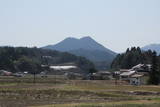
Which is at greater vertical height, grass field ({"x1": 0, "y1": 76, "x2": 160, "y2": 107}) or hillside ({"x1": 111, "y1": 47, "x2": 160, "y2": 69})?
hillside ({"x1": 111, "y1": 47, "x2": 160, "y2": 69})

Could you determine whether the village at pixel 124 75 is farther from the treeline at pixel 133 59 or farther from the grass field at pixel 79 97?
the grass field at pixel 79 97

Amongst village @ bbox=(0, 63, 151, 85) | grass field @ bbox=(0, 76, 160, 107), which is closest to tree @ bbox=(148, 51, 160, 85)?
village @ bbox=(0, 63, 151, 85)

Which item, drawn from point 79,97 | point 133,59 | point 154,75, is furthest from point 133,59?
point 79,97

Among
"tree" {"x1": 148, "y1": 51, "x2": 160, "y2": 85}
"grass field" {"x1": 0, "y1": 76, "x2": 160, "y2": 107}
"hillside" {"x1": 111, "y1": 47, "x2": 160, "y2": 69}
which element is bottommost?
"grass field" {"x1": 0, "y1": 76, "x2": 160, "y2": 107}

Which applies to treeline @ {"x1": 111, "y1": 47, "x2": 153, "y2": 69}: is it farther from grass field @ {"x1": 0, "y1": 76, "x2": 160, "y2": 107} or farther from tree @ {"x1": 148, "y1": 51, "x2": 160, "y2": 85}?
grass field @ {"x1": 0, "y1": 76, "x2": 160, "y2": 107}

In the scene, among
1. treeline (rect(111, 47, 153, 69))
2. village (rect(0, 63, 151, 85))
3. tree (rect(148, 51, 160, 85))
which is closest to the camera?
tree (rect(148, 51, 160, 85))

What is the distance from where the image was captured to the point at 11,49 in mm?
168500

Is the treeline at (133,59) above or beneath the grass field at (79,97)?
above

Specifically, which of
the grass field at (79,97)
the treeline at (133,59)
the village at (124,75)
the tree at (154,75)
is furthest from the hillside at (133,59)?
the grass field at (79,97)

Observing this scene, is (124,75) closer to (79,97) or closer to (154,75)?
(154,75)

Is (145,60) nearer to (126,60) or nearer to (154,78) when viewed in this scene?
(126,60)

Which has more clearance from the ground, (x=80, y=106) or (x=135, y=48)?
(x=135, y=48)

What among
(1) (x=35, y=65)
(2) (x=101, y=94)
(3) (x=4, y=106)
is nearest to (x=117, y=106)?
(3) (x=4, y=106)

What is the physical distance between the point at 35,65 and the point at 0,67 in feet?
65.4
